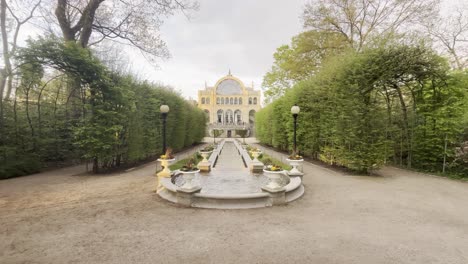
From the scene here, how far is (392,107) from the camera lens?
10.4 metres

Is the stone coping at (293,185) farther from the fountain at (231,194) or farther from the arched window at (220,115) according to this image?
the arched window at (220,115)

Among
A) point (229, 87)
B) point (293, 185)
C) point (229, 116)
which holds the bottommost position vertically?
point (293, 185)

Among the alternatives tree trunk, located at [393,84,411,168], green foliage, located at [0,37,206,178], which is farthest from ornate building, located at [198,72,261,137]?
tree trunk, located at [393,84,411,168]

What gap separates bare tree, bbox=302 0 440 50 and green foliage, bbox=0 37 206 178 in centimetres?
1403

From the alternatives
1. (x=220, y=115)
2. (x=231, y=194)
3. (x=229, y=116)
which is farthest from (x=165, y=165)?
(x=220, y=115)

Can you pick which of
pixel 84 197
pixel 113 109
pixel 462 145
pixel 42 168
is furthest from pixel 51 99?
pixel 462 145

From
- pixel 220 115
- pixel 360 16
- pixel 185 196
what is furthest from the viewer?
pixel 220 115

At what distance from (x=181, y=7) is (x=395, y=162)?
14.4 meters

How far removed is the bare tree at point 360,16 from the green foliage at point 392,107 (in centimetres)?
604

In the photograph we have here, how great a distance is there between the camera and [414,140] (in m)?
9.34

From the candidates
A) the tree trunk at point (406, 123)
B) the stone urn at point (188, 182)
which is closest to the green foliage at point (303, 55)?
the tree trunk at point (406, 123)

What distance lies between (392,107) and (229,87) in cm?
4560

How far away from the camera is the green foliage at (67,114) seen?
7809 millimetres

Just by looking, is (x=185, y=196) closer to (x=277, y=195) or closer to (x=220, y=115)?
(x=277, y=195)
